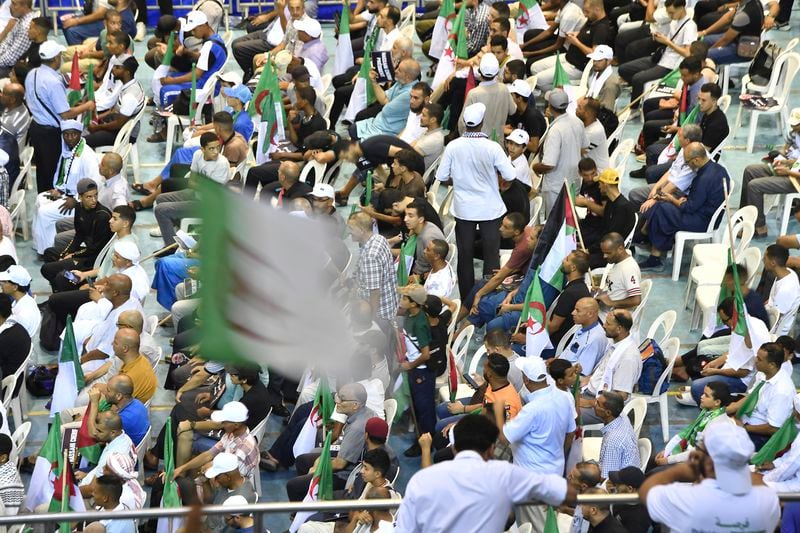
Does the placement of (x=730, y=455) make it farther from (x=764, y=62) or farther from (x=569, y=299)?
(x=764, y=62)

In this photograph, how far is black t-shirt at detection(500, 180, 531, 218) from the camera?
11117mm

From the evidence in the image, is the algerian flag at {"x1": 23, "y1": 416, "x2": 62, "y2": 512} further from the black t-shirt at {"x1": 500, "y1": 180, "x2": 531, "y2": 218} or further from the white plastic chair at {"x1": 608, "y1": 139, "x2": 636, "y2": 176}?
the white plastic chair at {"x1": 608, "y1": 139, "x2": 636, "y2": 176}

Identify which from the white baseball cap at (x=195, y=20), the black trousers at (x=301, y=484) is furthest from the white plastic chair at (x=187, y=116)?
the black trousers at (x=301, y=484)

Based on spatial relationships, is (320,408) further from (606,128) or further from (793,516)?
(606,128)

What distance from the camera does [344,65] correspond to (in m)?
14.6

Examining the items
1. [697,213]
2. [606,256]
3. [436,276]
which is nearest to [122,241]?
[436,276]

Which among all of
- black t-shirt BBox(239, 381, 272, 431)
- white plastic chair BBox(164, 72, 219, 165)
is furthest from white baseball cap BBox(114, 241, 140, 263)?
white plastic chair BBox(164, 72, 219, 165)

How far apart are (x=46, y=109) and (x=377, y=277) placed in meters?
4.61

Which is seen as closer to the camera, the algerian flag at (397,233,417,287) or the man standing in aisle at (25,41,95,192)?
the algerian flag at (397,233,417,287)

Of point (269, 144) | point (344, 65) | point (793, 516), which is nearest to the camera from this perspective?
point (793, 516)

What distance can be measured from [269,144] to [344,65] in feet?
7.73

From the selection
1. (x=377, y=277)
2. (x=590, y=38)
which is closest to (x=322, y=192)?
(x=377, y=277)

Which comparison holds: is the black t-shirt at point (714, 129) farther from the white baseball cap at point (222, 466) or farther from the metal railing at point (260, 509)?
the metal railing at point (260, 509)

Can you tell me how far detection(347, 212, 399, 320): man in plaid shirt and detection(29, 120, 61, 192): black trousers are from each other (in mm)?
4272
